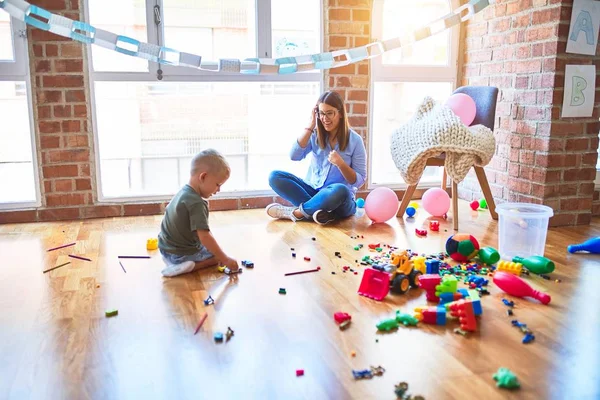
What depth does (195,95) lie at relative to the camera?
150 inches

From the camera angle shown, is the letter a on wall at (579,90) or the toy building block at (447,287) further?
the letter a on wall at (579,90)

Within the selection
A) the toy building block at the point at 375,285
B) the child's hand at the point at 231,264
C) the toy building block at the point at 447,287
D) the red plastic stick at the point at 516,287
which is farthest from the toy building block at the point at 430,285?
the child's hand at the point at 231,264

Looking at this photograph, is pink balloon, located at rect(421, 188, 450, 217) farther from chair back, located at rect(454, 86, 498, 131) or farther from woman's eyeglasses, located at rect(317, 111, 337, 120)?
woman's eyeglasses, located at rect(317, 111, 337, 120)

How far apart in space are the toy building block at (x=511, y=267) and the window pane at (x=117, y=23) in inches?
101

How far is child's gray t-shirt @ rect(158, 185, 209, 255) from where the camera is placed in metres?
2.39

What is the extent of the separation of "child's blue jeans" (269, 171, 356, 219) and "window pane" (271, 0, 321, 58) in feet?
3.01

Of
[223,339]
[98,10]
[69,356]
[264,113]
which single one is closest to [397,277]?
[223,339]

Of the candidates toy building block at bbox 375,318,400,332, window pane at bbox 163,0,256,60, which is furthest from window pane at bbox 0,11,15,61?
toy building block at bbox 375,318,400,332

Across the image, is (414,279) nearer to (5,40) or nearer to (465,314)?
(465,314)

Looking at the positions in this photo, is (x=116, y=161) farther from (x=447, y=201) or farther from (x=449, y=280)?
(x=449, y=280)

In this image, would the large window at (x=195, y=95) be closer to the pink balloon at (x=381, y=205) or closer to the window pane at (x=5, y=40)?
the window pane at (x=5, y=40)

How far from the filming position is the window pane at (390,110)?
13.7 feet

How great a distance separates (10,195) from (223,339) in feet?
8.08

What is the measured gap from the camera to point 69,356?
1.72 meters
